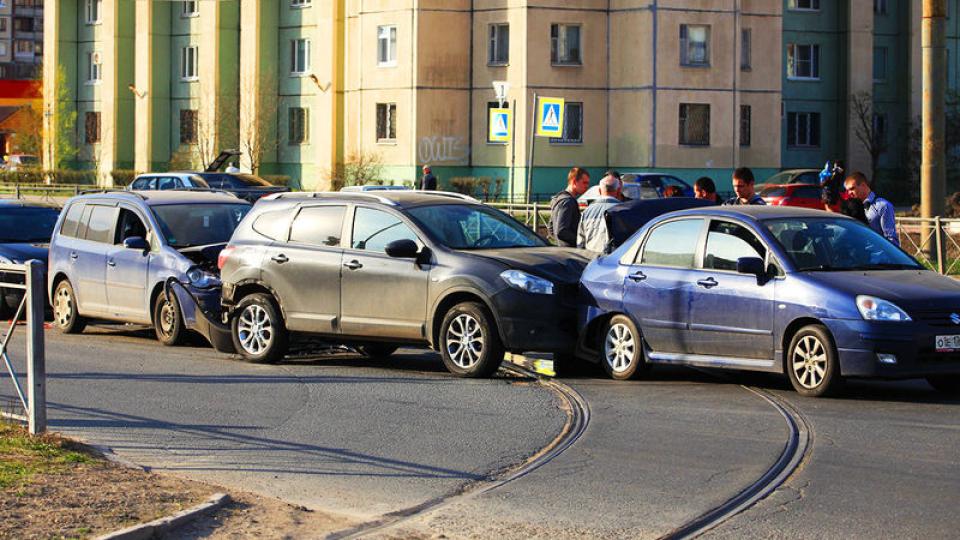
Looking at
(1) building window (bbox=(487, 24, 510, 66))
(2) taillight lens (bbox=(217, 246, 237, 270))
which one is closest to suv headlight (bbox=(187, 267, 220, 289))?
(2) taillight lens (bbox=(217, 246, 237, 270))

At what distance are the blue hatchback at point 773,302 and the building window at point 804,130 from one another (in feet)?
163

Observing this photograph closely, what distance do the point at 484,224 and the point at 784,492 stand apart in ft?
23.2

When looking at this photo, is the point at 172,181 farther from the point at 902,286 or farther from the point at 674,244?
the point at 902,286

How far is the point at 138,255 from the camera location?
17969mm

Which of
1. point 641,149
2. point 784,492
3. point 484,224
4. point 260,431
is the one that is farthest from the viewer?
point 641,149

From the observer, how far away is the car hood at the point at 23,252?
21109 millimetres

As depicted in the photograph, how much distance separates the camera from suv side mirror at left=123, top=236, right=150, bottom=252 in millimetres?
17750

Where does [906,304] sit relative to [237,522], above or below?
above

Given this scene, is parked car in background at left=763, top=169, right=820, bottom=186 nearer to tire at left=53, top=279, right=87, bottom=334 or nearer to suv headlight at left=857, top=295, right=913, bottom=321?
tire at left=53, top=279, right=87, bottom=334

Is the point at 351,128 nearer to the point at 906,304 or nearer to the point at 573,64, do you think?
the point at 573,64

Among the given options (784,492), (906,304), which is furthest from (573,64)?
(784,492)

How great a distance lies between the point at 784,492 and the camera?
28.9 ft

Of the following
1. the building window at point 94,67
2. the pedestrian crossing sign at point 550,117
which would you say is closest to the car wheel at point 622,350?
the pedestrian crossing sign at point 550,117

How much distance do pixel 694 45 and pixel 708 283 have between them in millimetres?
41348
